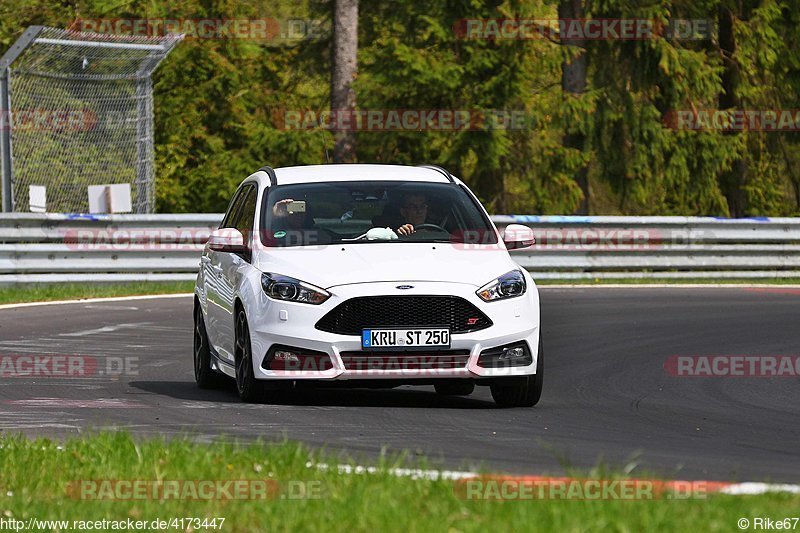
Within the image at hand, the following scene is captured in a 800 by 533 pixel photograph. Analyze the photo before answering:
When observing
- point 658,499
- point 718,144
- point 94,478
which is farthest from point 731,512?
point 718,144

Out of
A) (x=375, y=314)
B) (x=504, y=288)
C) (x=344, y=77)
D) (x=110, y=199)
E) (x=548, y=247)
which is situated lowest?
(x=548, y=247)

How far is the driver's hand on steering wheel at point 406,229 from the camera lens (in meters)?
11.3

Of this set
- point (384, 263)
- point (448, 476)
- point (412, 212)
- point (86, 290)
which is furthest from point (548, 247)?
point (448, 476)

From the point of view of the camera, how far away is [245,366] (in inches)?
423

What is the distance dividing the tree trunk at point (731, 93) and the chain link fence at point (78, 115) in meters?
14.1

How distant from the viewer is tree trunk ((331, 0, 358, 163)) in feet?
96.3

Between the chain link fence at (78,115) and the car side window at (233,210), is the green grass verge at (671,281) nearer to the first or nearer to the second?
the chain link fence at (78,115)

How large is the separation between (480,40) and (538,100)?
215 centimetres

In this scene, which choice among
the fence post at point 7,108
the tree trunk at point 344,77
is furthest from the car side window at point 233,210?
the tree trunk at point 344,77

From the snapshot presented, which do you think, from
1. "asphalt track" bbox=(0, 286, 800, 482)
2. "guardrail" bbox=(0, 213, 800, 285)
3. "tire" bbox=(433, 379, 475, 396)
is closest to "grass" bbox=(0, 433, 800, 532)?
"asphalt track" bbox=(0, 286, 800, 482)

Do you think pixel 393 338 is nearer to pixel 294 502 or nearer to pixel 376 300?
pixel 376 300

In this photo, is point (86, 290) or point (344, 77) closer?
point (86, 290)

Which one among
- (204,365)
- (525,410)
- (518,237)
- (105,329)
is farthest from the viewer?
(105,329)

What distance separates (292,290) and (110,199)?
13209 mm
